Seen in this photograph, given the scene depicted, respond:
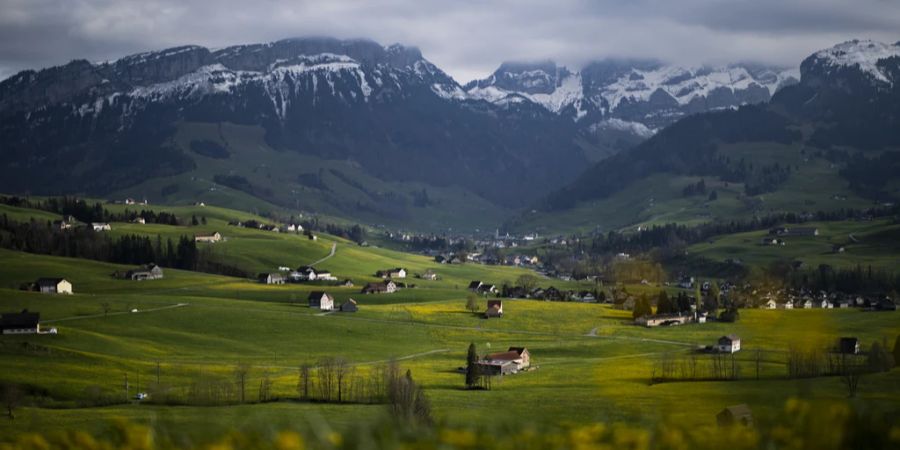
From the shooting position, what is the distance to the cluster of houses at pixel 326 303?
132m

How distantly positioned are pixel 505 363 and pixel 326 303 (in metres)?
51.6

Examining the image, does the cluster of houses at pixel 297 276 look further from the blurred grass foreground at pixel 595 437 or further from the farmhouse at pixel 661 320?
the blurred grass foreground at pixel 595 437

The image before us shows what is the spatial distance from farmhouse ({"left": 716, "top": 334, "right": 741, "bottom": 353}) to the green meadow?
148 cm

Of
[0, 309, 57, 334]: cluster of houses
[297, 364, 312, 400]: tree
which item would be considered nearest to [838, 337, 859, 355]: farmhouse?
A: [297, 364, 312, 400]: tree

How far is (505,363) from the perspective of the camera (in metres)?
89.4

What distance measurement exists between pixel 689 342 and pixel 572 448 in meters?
101

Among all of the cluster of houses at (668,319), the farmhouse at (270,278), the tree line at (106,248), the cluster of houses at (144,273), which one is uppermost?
the tree line at (106,248)

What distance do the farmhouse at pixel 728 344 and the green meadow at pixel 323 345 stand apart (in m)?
1.48

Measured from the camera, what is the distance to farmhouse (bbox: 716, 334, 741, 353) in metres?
95.3

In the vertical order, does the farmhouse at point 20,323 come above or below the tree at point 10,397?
above

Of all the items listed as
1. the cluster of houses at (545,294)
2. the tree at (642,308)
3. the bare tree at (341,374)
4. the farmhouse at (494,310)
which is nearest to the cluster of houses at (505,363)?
the bare tree at (341,374)

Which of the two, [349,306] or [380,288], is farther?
[380,288]

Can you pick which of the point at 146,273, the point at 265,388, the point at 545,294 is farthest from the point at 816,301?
the point at 146,273

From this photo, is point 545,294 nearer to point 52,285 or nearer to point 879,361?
point 52,285
